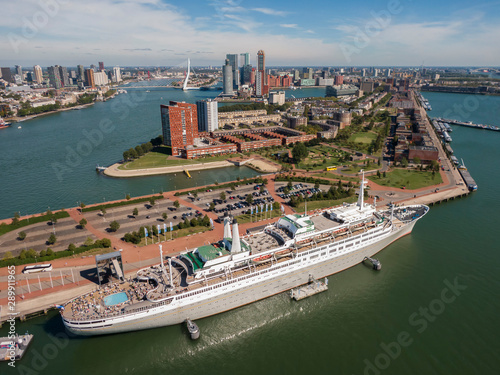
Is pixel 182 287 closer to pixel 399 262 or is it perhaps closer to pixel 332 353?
pixel 332 353

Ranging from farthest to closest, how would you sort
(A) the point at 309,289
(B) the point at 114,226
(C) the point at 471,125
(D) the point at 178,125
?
(C) the point at 471,125
(D) the point at 178,125
(B) the point at 114,226
(A) the point at 309,289

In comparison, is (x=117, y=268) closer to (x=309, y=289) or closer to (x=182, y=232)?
(x=182, y=232)

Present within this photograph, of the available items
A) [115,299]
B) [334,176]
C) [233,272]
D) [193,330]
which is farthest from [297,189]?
[115,299]

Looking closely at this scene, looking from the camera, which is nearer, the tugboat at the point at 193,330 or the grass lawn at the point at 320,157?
the tugboat at the point at 193,330

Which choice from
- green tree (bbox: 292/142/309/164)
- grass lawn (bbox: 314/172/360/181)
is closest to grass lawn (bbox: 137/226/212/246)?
grass lawn (bbox: 314/172/360/181)

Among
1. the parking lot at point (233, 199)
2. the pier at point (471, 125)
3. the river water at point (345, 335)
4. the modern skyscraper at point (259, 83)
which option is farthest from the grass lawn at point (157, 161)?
the modern skyscraper at point (259, 83)

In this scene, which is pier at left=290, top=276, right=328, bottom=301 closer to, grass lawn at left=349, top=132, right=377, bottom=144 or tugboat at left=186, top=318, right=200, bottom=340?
tugboat at left=186, top=318, right=200, bottom=340

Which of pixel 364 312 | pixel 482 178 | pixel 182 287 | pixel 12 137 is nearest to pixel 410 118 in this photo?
pixel 482 178

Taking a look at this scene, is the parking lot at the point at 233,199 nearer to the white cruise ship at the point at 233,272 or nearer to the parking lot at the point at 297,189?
the parking lot at the point at 297,189
